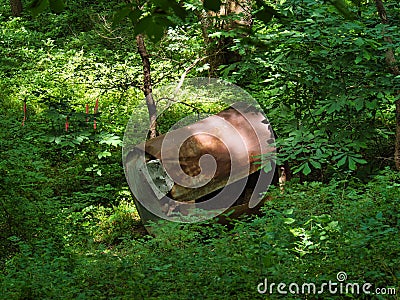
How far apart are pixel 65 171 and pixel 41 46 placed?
204 inches

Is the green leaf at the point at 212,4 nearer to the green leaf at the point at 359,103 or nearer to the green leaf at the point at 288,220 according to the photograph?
the green leaf at the point at 288,220

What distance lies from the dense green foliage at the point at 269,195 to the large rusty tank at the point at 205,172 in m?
0.34

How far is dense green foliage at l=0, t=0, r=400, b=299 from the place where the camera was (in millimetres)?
3801

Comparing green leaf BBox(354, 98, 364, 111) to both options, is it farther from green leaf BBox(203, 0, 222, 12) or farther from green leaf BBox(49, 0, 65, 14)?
green leaf BBox(49, 0, 65, 14)

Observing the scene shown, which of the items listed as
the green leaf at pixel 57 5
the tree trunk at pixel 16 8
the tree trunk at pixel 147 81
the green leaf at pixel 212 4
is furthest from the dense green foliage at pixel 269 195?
the tree trunk at pixel 16 8

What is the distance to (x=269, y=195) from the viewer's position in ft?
19.3

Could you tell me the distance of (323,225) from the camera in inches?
182

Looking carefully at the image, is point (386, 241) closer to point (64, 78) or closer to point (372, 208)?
point (372, 208)

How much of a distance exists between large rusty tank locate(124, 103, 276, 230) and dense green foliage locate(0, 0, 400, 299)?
0.34 metres

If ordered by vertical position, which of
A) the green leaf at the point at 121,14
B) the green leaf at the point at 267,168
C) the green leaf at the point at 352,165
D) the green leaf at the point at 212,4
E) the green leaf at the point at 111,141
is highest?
the green leaf at the point at 212,4

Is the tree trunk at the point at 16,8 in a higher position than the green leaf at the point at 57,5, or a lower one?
higher

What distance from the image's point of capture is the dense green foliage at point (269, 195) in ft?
12.5

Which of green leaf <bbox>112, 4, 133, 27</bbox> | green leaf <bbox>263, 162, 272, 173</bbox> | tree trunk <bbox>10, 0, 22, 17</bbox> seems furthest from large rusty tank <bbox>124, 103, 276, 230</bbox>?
tree trunk <bbox>10, 0, 22, 17</bbox>

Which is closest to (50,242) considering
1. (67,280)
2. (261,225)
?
(67,280)
